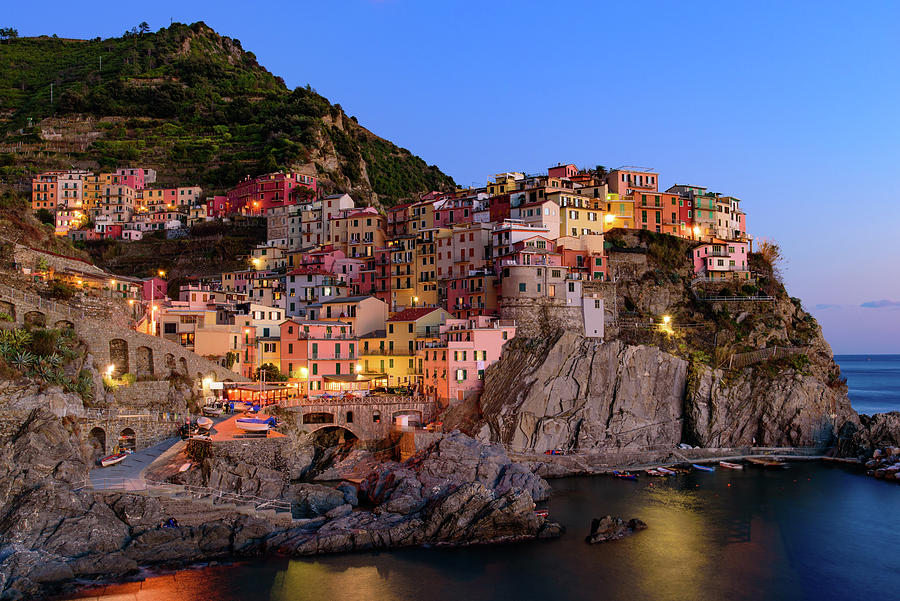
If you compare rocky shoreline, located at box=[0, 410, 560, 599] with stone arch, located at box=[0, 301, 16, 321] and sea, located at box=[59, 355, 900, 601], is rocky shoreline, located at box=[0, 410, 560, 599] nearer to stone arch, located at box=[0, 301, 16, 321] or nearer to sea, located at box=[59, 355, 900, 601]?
sea, located at box=[59, 355, 900, 601]

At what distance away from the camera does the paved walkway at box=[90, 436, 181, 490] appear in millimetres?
34500

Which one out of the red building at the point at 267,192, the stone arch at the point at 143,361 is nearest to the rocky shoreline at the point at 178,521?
the stone arch at the point at 143,361

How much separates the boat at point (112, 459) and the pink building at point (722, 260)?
48640mm

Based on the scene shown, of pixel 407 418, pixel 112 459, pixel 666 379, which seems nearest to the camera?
pixel 112 459

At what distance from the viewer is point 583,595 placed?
3131 cm

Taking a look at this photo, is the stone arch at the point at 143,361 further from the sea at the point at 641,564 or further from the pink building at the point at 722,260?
the pink building at the point at 722,260

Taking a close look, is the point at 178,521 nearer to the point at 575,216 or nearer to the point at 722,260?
the point at 575,216

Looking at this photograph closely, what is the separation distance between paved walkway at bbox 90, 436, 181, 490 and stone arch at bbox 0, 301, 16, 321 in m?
10.1

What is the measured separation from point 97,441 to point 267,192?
187ft

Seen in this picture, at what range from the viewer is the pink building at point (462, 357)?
181 ft

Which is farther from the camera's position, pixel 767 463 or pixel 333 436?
pixel 767 463

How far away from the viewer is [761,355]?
60531 millimetres

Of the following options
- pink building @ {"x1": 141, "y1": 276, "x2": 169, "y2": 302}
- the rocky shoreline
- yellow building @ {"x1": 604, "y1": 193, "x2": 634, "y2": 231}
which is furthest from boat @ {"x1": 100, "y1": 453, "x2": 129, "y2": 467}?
yellow building @ {"x1": 604, "y1": 193, "x2": 634, "y2": 231}

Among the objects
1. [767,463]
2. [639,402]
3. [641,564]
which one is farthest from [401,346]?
[641,564]
